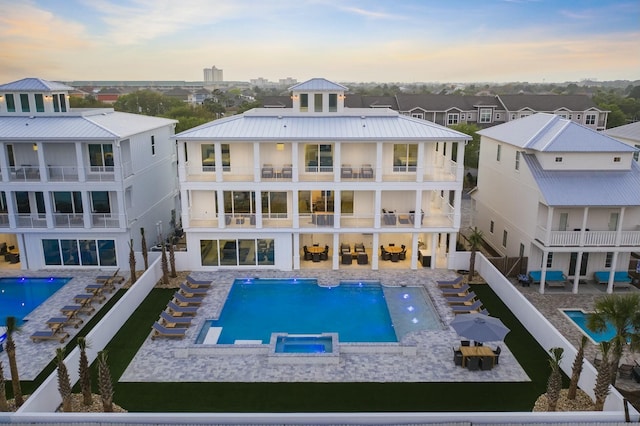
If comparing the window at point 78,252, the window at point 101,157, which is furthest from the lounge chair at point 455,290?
the window at point 101,157

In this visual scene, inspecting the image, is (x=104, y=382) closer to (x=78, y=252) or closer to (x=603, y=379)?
(x=603, y=379)

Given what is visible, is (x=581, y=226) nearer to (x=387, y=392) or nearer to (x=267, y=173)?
(x=387, y=392)

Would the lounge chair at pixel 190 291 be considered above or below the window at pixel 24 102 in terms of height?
below

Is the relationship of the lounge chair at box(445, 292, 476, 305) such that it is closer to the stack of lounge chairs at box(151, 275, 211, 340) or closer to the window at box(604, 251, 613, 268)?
the window at box(604, 251, 613, 268)

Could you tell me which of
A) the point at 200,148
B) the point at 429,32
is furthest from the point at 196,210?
the point at 429,32

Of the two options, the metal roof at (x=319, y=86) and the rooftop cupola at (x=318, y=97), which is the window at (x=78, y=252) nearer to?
the rooftop cupola at (x=318, y=97)
